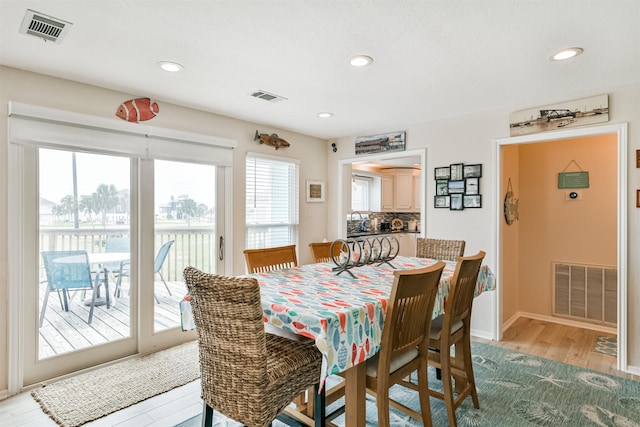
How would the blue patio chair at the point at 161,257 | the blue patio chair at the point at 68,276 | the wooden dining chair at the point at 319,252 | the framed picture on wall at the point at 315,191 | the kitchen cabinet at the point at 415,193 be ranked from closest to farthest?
the blue patio chair at the point at 68,276 → the wooden dining chair at the point at 319,252 → the blue patio chair at the point at 161,257 → the framed picture on wall at the point at 315,191 → the kitchen cabinet at the point at 415,193

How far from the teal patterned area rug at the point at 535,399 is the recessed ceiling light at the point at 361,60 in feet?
7.65

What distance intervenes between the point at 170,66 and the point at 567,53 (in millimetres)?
2680

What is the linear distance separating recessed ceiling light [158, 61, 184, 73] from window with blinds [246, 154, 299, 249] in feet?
4.97

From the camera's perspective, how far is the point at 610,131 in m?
2.94

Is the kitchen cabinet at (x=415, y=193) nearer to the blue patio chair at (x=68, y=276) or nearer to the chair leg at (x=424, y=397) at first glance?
the chair leg at (x=424, y=397)

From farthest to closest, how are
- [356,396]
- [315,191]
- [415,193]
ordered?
[415,193] < [315,191] < [356,396]

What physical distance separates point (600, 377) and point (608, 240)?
1857mm

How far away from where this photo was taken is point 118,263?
3064mm

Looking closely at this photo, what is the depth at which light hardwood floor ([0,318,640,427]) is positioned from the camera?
217 centimetres

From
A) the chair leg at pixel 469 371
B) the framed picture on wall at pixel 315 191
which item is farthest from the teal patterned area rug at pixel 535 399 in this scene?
the framed picture on wall at pixel 315 191

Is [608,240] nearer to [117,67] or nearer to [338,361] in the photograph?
[338,361]

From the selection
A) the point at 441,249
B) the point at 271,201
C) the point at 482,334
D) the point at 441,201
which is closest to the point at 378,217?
the point at 441,201

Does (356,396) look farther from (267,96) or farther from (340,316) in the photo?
(267,96)

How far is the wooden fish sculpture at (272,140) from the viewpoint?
4086 mm
